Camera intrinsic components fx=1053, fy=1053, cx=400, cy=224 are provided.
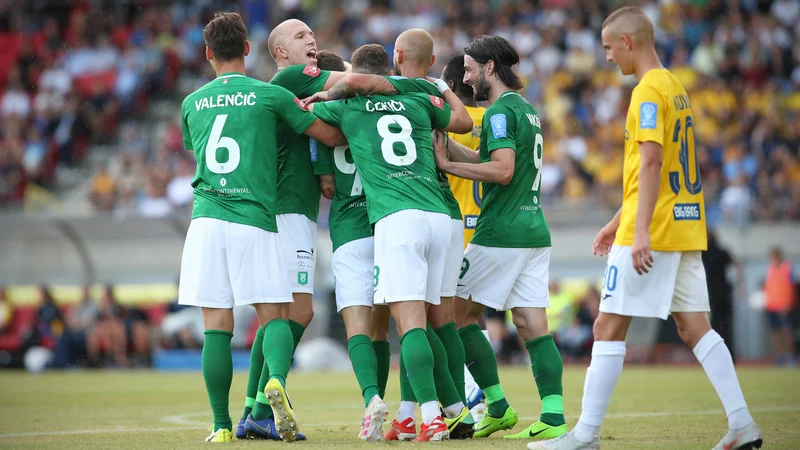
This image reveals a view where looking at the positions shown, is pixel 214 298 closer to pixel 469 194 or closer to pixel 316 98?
pixel 316 98

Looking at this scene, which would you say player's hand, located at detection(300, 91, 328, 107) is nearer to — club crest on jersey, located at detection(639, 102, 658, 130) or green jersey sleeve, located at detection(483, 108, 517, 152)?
green jersey sleeve, located at detection(483, 108, 517, 152)

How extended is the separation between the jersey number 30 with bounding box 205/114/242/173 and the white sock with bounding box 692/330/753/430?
9.90 ft

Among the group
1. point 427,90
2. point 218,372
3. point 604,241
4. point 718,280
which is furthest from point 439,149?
point 718,280

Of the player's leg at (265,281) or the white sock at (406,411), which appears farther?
the white sock at (406,411)

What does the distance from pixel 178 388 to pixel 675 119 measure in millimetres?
9146

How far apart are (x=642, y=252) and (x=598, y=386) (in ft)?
Result: 2.57

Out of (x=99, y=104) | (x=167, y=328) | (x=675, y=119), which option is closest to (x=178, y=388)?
(x=167, y=328)

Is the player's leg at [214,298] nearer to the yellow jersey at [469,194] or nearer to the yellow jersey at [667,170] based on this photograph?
the yellow jersey at [469,194]

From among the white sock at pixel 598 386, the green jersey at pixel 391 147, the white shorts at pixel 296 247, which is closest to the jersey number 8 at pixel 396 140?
the green jersey at pixel 391 147

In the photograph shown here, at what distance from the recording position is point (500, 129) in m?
6.95

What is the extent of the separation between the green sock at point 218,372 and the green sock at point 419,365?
114cm

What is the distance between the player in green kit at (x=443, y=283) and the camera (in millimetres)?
6707

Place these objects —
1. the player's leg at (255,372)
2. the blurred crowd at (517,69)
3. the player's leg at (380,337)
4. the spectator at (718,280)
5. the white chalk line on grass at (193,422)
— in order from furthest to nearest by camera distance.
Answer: the blurred crowd at (517,69), the spectator at (718,280), the white chalk line on grass at (193,422), the player's leg at (380,337), the player's leg at (255,372)

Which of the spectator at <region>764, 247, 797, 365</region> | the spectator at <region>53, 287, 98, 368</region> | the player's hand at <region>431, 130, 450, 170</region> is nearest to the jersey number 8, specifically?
the player's hand at <region>431, 130, 450, 170</region>
